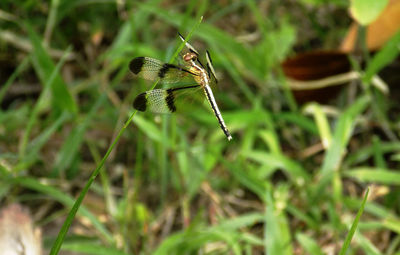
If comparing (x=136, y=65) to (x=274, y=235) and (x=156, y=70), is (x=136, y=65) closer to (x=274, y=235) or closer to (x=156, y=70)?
(x=156, y=70)

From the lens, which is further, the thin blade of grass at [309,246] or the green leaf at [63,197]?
the green leaf at [63,197]

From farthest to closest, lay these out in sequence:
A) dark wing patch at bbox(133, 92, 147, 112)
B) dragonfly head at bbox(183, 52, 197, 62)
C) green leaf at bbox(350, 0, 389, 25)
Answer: green leaf at bbox(350, 0, 389, 25) → dragonfly head at bbox(183, 52, 197, 62) → dark wing patch at bbox(133, 92, 147, 112)

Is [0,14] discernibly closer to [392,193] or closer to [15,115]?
[15,115]

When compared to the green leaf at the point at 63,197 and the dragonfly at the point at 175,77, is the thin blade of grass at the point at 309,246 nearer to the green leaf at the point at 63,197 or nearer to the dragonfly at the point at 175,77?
the dragonfly at the point at 175,77

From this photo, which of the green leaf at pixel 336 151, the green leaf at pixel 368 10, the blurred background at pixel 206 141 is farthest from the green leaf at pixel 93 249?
the green leaf at pixel 368 10

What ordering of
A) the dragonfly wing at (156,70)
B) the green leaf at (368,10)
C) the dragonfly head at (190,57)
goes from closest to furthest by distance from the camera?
the dragonfly wing at (156,70) → the dragonfly head at (190,57) → the green leaf at (368,10)

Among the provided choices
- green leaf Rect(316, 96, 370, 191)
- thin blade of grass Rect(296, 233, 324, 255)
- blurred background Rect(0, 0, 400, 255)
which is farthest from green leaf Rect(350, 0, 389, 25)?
thin blade of grass Rect(296, 233, 324, 255)

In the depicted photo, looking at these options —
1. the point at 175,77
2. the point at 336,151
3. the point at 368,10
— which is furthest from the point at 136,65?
the point at 336,151

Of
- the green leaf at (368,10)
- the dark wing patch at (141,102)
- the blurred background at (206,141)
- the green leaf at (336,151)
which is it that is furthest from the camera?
the green leaf at (336,151)

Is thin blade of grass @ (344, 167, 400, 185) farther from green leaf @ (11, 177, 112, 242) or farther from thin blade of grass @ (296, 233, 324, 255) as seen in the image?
green leaf @ (11, 177, 112, 242)
